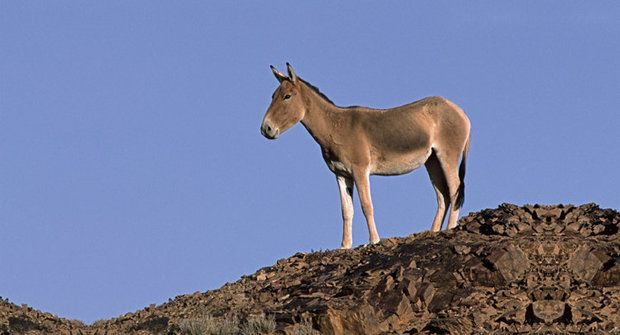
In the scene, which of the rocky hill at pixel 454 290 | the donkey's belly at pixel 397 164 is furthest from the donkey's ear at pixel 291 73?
the rocky hill at pixel 454 290

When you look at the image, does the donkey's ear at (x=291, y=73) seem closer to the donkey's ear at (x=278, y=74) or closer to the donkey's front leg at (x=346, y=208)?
the donkey's ear at (x=278, y=74)

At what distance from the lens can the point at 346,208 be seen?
27.2 m

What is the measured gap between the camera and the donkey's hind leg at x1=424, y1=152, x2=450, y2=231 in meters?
28.1

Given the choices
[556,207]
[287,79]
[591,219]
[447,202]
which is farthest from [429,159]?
[556,207]

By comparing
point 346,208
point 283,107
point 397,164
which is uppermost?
point 283,107

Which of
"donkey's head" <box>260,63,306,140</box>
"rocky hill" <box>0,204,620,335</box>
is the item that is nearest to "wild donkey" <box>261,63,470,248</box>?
"donkey's head" <box>260,63,306,140</box>

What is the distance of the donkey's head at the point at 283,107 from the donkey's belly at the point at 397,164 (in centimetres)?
205

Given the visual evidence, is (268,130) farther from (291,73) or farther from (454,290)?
(454,290)

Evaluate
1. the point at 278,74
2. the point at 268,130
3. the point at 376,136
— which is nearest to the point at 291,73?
the point at 278,74

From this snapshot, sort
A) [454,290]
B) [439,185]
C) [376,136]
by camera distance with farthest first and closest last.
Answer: [439,185], [376,136], [454,290]

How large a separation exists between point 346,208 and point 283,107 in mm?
2564

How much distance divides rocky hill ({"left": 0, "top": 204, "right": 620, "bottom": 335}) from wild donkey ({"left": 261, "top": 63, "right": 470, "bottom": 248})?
9.09 ft

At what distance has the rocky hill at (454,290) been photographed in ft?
66.0

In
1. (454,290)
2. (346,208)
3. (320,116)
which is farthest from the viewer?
(320,116)
